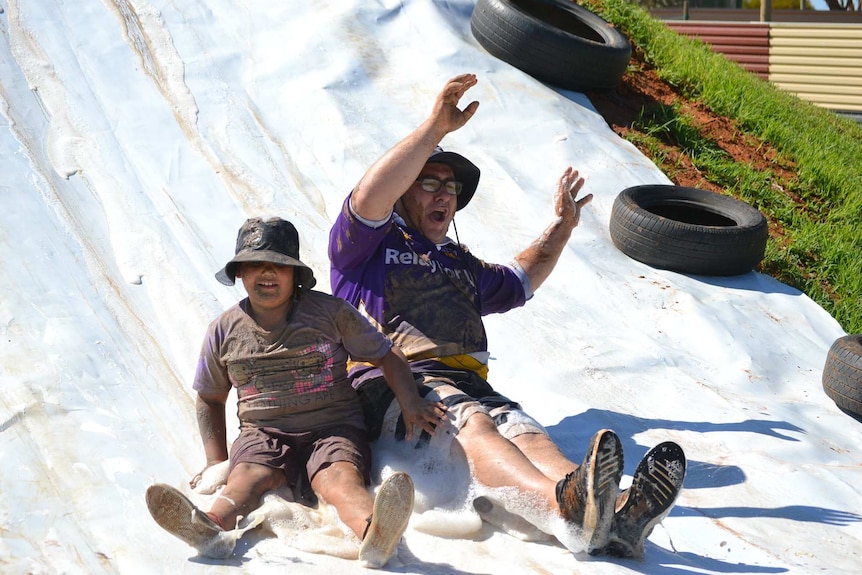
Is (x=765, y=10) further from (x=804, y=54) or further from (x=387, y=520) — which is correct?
(x=387, y=520)

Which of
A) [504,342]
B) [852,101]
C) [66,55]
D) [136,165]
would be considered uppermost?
[66,55]

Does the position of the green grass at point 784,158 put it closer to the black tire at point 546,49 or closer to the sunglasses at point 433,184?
the black tire at point 546,49

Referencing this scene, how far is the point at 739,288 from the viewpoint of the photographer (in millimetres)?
6133

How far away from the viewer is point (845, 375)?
500cm

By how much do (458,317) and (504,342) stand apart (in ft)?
4.00

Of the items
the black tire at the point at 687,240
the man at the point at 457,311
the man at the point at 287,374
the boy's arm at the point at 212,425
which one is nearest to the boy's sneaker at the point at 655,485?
the man at the point at 457,311

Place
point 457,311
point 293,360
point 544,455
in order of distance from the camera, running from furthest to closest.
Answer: point 457,311, point 293,360, point 544,455

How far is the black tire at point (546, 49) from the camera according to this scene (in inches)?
295

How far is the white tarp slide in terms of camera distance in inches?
130

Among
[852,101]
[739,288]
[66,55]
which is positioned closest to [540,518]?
[739,288]

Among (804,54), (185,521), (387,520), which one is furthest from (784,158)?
(804,54)

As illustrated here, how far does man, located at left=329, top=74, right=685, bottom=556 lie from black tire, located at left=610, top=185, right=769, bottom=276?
1748 mm

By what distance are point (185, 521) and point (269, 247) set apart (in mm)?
982

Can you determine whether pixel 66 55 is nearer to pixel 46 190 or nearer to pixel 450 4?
pixel 46 190
